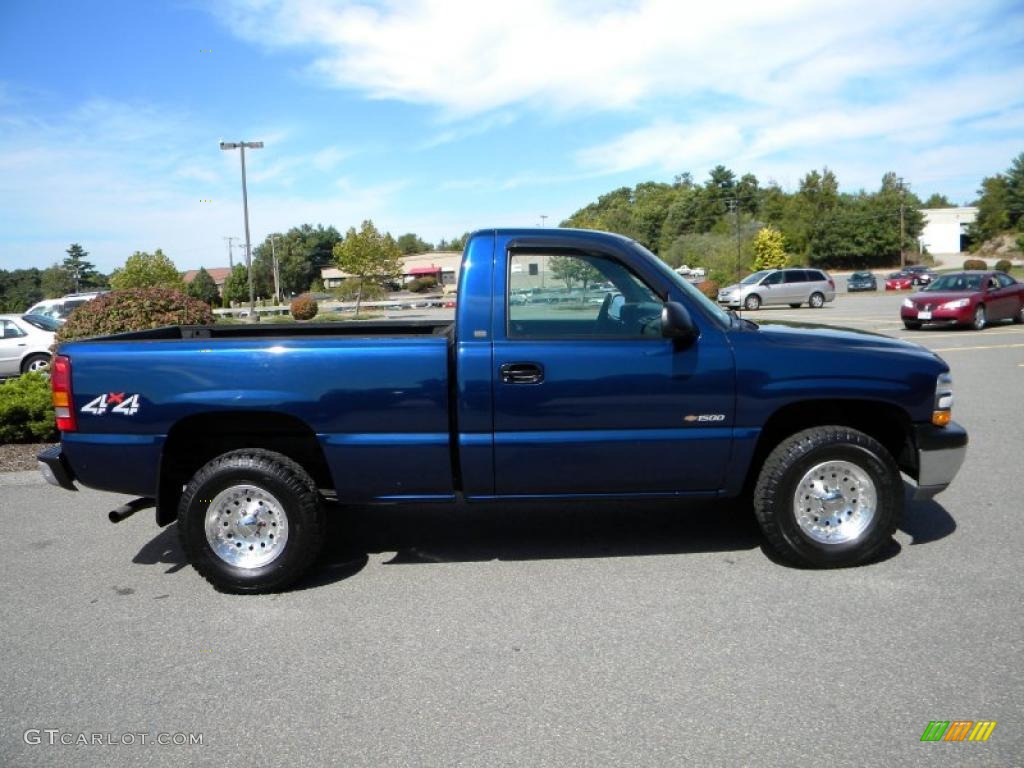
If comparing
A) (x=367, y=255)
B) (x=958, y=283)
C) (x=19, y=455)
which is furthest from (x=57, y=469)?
(x=367, y=255)

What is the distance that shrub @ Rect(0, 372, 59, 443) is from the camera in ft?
26.7

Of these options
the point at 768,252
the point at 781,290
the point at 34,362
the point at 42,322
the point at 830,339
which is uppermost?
the point at 768,252

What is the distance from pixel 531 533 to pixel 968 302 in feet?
57.8

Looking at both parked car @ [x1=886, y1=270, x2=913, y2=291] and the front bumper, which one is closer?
the front bumper

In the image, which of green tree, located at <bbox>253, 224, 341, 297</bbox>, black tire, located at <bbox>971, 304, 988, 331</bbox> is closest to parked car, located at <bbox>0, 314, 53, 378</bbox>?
black tire, located at <bbox>971, 304, 988, 331</bbox>

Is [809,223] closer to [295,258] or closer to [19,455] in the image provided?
[295,258]

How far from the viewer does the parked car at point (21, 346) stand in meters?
15.4

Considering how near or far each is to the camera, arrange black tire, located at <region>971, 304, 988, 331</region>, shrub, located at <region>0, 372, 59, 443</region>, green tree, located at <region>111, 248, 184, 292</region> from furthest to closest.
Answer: green tree, located at <region>111, 248, 184, 292</region> < black tire, located at <region>971, 304, 988, 331</region> < shrub, located at <region>0, 372, 59, 443</region>

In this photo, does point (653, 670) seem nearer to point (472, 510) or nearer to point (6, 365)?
point (472, 510)

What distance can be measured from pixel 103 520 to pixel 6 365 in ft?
39.1

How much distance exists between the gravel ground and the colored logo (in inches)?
304

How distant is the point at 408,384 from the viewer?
13.8 ft

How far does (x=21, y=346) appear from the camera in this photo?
1549cm

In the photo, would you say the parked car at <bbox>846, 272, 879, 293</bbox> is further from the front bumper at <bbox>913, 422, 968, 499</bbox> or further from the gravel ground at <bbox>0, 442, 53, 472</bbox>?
the gravel ground at <bbox>0, 442, 53, 472</bbox>
